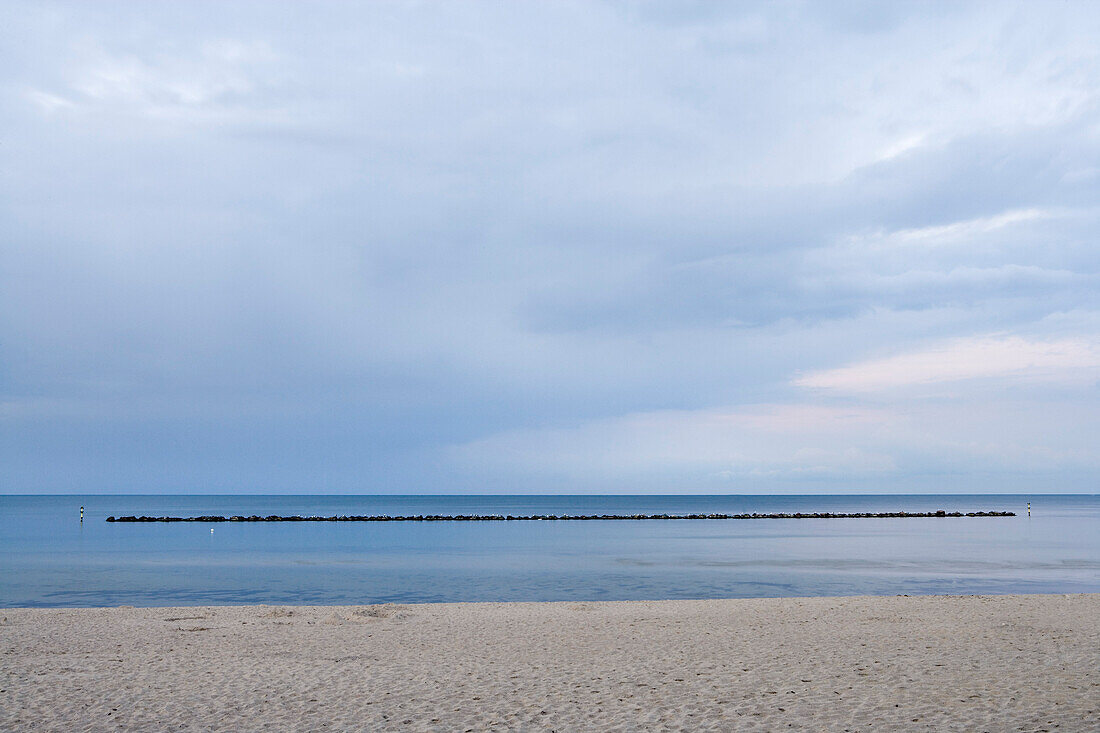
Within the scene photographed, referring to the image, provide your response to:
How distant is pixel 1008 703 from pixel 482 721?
6.37 meters

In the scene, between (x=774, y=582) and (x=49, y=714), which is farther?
(x=774, y=582)

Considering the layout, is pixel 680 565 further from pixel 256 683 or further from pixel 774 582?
pixel 256 683

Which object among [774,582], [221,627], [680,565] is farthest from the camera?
[680,565]

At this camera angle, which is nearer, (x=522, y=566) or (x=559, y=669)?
(x=559, y=669)

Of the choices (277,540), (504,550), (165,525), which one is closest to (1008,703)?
(504,550)

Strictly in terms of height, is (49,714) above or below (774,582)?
above

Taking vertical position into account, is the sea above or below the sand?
below

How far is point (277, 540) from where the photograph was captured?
5672 cm

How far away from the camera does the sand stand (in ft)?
30.2

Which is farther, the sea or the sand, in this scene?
the sea

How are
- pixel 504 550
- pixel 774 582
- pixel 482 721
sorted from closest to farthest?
1. pixel 482 721
2. pixel 774 582
3. pixel 504 550

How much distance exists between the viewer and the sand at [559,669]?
9.20 m

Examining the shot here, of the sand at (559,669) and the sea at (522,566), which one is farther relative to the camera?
the sea at (522,566)

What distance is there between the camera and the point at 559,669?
12.2 meters
